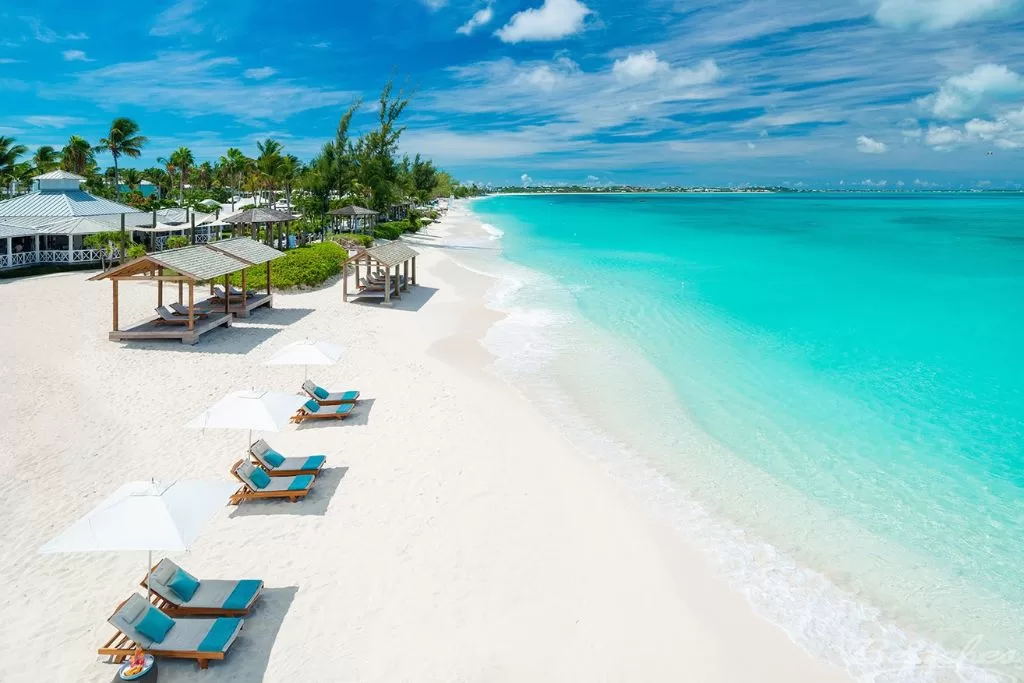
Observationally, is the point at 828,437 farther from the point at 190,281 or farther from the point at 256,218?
the point at 256,218

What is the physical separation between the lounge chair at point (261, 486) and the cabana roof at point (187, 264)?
893 cm

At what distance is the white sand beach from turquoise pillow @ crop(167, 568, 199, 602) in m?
0.63

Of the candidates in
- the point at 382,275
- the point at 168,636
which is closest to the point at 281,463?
the point at 168,636

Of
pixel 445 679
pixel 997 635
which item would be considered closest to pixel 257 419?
pixel 445 679

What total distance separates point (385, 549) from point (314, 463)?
224cm

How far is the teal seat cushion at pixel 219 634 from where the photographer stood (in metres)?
5.66

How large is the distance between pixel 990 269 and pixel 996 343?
26124 millimetres

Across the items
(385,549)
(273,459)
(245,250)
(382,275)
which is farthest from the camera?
(382,275)

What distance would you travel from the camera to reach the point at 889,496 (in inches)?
399

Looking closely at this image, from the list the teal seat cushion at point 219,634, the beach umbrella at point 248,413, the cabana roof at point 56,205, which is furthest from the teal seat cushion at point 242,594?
the cabana roof at point 56,205

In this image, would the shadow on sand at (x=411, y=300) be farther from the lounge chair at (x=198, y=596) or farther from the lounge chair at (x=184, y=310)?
the lounge chair at (x=198, y=596)

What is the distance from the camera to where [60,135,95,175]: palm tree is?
46.0m

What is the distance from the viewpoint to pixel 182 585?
20.4 ft

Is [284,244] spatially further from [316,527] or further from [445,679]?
[445,679]
